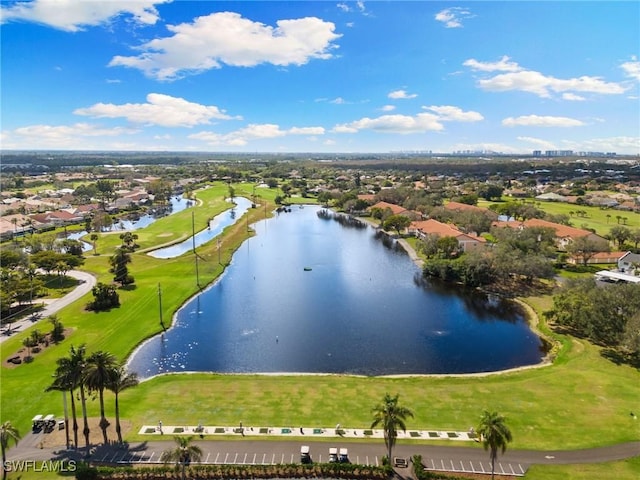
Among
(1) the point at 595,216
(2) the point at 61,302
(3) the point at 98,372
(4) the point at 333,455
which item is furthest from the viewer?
(1) the point at 595,216

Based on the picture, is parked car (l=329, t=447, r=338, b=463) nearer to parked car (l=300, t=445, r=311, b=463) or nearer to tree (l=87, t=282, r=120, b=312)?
parked car (l=300, t=445, r=311, b=463)

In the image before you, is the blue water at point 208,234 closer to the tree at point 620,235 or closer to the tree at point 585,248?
the tree at point 585,248

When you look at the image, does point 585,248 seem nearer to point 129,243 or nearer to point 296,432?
point 296,432

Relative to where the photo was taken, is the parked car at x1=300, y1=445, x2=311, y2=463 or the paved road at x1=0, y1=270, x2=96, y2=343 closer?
the parked car at x1=300, y1=445, x2=311, y2=463

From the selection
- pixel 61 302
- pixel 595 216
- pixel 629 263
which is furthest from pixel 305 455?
pixel 595 216

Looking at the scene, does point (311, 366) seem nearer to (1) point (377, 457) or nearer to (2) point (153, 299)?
(1) point (377, 457)

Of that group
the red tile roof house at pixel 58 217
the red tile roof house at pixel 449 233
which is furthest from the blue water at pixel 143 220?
the red tile roof house at pixel 449 233

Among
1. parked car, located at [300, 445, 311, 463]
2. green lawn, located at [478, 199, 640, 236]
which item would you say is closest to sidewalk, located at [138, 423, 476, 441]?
parked car, located at [300, 445, 311, 463]
